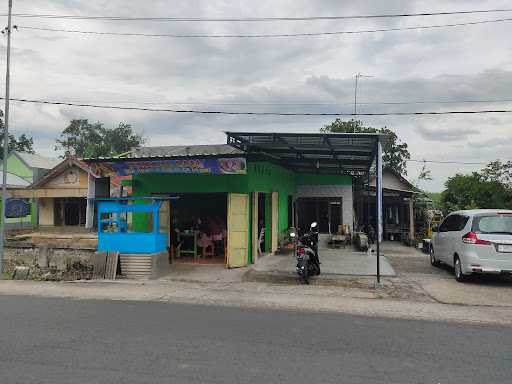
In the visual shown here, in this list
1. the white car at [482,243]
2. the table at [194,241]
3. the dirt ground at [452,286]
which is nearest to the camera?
the dirt ground at [452,286]

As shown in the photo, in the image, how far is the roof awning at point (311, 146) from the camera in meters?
10.5

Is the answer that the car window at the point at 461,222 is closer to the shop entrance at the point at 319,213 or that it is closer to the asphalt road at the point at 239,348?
the asphalt road at the point at 239,348

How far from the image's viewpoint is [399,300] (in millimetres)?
8812

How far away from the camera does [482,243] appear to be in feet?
32.8

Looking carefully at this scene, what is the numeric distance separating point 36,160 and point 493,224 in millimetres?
33902

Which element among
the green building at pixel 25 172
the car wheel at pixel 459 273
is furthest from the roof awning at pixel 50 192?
the car wheel at pixel 459 273

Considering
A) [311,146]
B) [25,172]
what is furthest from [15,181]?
[311,146]

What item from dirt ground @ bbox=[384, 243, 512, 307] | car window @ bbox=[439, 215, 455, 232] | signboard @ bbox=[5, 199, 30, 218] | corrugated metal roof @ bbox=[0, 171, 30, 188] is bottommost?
dirt ground @ bbox=[384, 243, 512, 307]

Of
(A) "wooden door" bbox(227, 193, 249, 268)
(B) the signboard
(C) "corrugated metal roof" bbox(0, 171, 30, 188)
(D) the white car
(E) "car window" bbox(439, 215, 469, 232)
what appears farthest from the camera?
(C) "corrugated metal roof" bbox(0, 171, 30, 188)

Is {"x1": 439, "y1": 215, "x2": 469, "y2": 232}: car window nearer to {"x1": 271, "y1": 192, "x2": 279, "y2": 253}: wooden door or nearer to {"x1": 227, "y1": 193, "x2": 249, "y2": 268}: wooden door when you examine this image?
{"x1": 227, "y1": 193, "x2": 249, "y2": 268}: wooden door

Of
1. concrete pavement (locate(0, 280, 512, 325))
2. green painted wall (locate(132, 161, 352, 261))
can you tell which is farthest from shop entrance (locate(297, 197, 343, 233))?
concrete pavement (locate(0, 280, 512, 325))

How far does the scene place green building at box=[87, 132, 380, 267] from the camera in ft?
39.3

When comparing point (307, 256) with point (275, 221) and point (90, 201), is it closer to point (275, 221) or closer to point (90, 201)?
point (275, 221)

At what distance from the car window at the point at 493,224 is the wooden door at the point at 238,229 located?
19.2 ft
